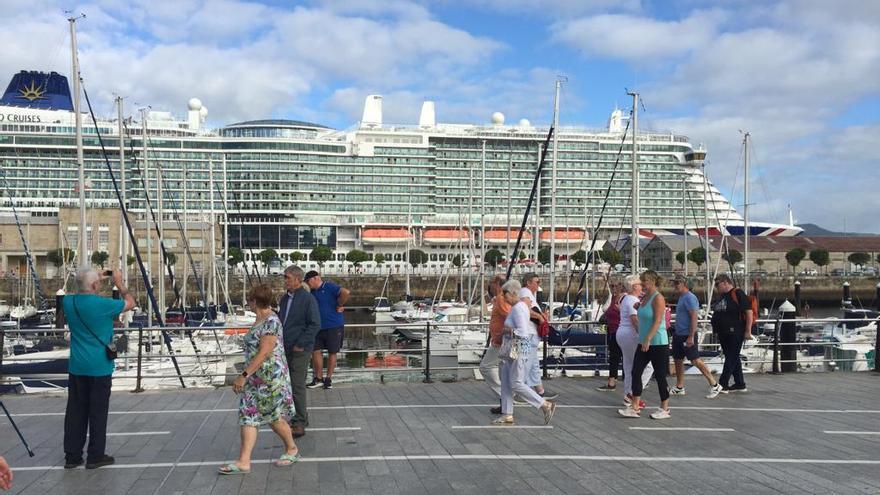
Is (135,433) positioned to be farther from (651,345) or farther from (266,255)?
(266,255)

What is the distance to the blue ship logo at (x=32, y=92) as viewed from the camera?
93875 mm

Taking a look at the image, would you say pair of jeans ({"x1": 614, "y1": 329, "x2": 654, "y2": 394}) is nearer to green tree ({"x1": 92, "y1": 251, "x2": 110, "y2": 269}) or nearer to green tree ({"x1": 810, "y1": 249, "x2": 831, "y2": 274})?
green tree ({"x1": 92, "y1": 251, "x2": 110, "y2": 269})

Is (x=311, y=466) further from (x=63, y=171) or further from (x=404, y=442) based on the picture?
(x=63, y=171)

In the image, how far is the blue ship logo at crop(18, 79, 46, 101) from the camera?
93875 millimetres

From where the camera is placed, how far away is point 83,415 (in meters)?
6.98

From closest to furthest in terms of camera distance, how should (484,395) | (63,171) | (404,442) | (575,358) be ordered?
(404,442), (484,395), (575,358), (63,171)

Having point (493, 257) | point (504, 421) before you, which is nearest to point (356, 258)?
point (493, 257)

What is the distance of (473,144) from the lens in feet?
331

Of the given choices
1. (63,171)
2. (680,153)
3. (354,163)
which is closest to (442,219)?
A: (354,163)

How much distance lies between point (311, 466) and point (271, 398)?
2.56 ft

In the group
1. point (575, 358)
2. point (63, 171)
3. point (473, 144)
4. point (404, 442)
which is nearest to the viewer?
point (404, 442)

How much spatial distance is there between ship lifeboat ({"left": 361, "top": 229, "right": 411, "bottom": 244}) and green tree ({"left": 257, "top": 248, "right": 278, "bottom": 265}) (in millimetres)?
10728

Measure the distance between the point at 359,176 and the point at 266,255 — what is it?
1870cm

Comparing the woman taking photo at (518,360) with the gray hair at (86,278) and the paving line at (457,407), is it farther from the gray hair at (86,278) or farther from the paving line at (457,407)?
the gray hair at (86,278)
